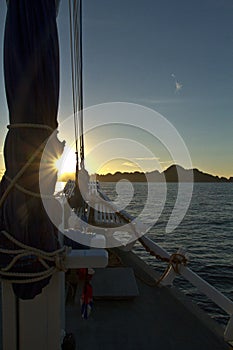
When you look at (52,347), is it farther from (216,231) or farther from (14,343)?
(216,231)

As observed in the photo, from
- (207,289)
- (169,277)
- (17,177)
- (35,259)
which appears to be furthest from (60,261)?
(169,277)

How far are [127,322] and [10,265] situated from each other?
130 inches

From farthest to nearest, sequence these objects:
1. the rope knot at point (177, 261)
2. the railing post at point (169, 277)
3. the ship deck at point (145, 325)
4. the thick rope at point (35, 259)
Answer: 1. the railing post at point (169, 277)
2. the rope knot at point (177, 261)
3. the ship deck at point (145, 325)
4. the thick rope at point (35, 259)

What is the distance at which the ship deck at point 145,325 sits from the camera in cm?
398

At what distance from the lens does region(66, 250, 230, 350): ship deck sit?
398 cm

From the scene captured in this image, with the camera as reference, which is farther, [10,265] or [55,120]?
[55,120]

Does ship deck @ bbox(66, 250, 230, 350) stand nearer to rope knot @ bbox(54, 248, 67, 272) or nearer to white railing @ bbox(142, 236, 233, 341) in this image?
white railing @ bbox(142, 236, 233, 341)

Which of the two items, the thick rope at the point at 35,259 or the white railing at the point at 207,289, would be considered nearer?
the thick rope at the point at 35,259

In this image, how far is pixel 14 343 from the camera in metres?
1.95

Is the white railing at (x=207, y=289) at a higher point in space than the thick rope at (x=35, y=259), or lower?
lower

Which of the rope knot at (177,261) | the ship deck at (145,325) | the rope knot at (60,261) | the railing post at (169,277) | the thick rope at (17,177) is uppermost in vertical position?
the thick rope at (17,177)

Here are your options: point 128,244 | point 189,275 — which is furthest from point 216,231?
point 189,275

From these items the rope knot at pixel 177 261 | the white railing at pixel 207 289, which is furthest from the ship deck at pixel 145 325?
the rope knot at pixel 177 261

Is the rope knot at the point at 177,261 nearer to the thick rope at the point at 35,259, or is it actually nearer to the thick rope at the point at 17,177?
the thick rope at the point at 35,259
